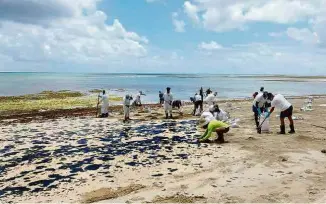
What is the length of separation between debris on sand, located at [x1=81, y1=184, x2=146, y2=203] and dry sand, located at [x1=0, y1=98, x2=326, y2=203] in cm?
3

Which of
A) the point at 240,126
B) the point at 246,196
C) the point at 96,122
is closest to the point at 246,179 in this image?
the point at 246,196

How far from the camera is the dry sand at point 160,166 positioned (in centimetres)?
926

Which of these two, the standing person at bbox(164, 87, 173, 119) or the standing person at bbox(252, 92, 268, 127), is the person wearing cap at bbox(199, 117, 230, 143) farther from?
the standing person at bbox(164, 87, 173, 119)

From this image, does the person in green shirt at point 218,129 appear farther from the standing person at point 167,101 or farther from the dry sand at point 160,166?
the standing person at point 167,101

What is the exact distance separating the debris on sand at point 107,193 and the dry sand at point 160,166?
3 cm

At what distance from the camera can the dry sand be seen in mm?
9258

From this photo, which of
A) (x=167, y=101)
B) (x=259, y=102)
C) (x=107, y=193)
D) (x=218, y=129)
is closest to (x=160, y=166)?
(x=107, y=193)

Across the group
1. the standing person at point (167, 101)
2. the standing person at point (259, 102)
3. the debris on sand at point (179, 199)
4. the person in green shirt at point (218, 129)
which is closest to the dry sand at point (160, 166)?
the debris on sand at point (179, 199)

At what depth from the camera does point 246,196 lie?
8.84m

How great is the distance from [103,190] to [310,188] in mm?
5456

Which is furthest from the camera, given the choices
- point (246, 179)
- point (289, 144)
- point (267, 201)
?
point (289, 144)

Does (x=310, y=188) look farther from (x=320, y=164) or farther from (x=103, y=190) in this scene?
(x=103, y=190)

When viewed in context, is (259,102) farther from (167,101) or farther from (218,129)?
(167,101)

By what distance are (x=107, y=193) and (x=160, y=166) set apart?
2864mm
